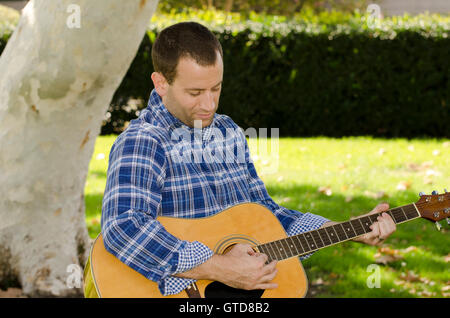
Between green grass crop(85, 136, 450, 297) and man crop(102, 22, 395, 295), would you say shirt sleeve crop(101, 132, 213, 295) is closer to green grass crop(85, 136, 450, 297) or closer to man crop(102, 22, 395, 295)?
man crop(102, 22, 395, 295)

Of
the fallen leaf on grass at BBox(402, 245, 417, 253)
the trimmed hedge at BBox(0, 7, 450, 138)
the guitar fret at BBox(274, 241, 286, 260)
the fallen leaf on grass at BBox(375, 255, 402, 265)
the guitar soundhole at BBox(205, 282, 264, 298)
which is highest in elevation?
the trimmed hedge at BBox(0, 7, 450, 138)

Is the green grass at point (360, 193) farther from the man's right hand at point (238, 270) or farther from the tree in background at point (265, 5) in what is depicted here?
the tree in background at point (265, 5)

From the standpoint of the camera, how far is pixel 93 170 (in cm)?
698

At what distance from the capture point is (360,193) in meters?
5.96

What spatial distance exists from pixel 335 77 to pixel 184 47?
6727 millimetres

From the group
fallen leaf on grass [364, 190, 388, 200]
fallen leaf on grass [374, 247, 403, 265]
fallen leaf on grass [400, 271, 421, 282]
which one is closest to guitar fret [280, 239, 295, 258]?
fallen leaf on grass [400, 271, 421, 282]

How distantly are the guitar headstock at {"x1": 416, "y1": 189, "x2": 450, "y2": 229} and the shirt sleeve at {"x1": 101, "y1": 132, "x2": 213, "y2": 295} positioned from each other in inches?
43.6

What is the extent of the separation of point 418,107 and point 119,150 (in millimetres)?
7392

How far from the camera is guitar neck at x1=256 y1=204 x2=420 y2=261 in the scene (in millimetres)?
2490

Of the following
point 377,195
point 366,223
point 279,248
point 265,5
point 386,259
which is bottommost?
point 386,259

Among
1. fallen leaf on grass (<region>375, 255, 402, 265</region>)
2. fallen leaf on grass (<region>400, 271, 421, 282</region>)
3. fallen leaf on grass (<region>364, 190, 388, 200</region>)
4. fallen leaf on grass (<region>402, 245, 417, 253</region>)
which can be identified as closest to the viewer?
fallen leaf on grass (<region>400, 271, 421, 282</region>)

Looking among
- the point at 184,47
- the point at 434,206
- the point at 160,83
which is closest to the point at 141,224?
the point at 160,83

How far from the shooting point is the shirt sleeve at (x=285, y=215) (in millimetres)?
2652

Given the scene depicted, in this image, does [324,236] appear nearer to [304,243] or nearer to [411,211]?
[304,243]
